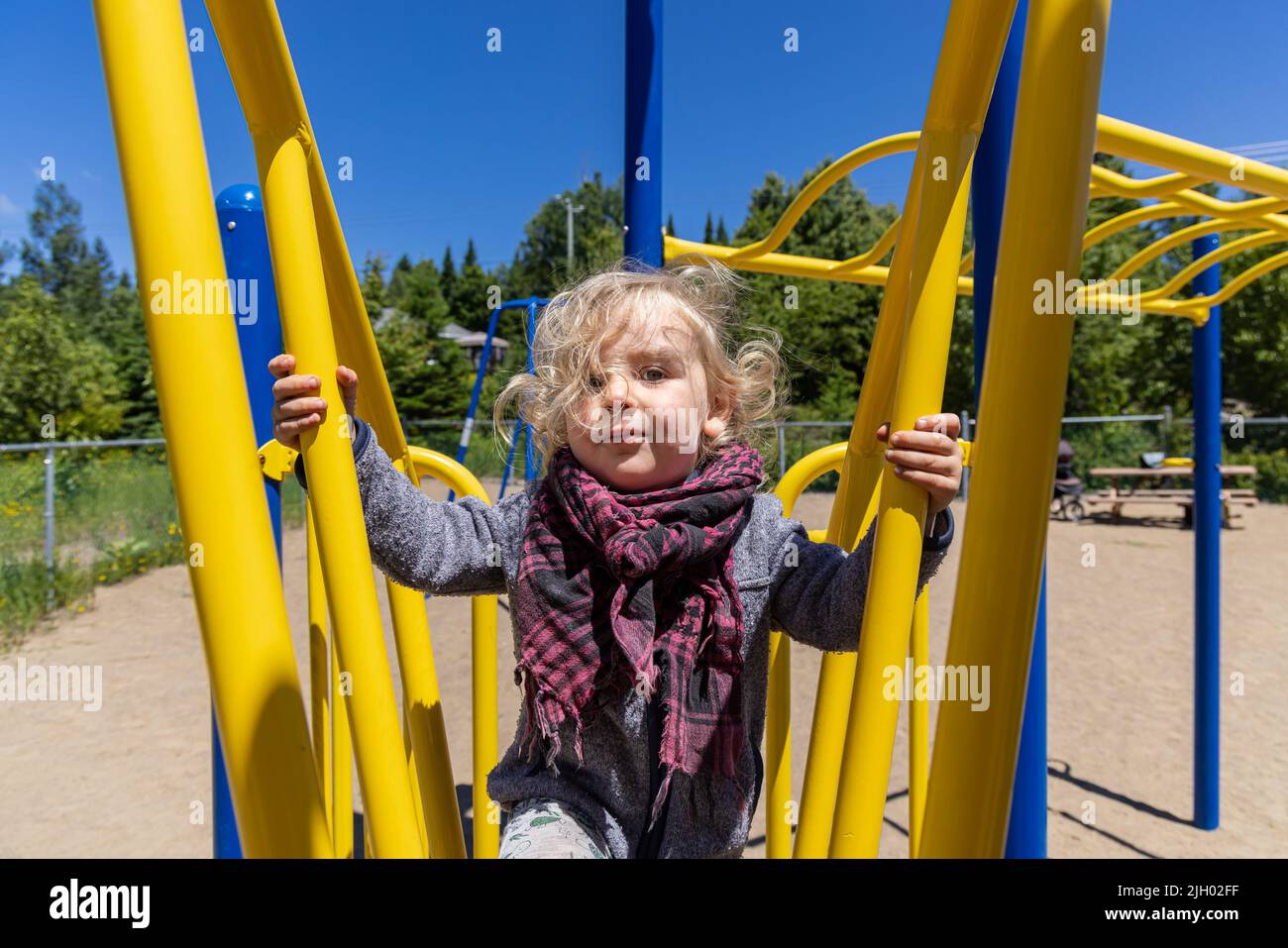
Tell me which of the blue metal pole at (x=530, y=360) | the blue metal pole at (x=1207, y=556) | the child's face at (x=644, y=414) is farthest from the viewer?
the blue metal pole at (x=1207, y=556)

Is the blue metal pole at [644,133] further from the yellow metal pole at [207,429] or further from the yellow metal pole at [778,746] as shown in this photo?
the yellow metal pole at [207,429]

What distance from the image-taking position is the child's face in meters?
1.27

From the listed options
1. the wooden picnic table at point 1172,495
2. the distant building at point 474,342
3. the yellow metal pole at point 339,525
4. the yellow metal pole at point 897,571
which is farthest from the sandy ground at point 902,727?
the distant building at point 474,342

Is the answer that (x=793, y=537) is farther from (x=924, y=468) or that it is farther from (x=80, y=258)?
(x=80, y=258)

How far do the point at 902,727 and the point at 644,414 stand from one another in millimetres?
3583

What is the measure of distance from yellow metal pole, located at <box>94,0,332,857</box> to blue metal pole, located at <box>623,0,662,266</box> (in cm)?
136

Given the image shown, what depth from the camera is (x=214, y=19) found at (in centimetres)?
75

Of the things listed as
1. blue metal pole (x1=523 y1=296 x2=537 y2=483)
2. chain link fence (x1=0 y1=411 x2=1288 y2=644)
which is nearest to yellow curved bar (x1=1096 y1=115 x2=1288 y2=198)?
blue metal pole (x1=523 y1=296 x2=537 y2=483)

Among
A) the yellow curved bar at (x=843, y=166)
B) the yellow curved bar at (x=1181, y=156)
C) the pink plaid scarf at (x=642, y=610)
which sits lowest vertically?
the pink plaid scarf at (x=642, y=610)

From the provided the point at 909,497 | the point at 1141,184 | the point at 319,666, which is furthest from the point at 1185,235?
the point at 319,666

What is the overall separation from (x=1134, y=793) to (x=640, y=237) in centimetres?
320

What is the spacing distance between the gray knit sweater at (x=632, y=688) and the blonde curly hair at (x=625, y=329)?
0.21 m

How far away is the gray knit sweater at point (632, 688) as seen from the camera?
1224 millimetres
